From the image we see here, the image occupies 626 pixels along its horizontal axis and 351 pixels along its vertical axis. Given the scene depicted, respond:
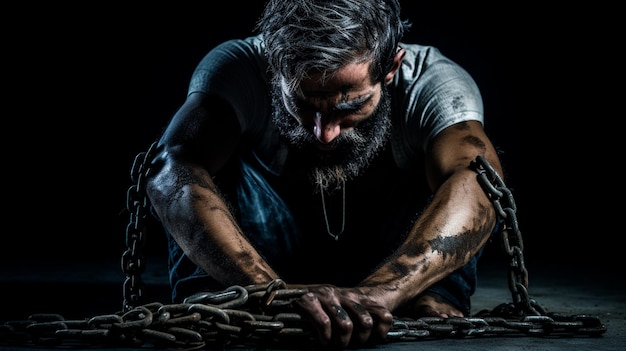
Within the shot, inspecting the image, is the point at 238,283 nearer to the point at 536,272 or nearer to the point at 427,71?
the point at 427,71

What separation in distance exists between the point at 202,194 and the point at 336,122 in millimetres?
478

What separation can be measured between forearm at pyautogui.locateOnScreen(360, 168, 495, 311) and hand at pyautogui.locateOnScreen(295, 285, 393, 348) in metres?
0.14

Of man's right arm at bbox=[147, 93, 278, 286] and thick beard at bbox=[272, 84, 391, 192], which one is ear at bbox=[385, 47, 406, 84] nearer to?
thick beard at bbox=[272, 84, 391, 192]

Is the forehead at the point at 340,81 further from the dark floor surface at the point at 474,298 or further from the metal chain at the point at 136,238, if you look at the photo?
the dark floor surface at the point at 474,298

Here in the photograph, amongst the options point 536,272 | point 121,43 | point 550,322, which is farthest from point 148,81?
point 550,322

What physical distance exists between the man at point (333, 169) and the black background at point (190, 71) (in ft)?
7.30

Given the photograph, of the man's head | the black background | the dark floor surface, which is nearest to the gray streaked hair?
the man's head

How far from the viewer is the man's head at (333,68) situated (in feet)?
7.86

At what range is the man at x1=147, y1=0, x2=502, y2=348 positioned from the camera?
2.21m

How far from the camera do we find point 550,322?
7.01 ft

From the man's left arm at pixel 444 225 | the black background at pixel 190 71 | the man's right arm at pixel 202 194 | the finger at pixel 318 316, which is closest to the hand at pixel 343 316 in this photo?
the finger at pixel 318 316

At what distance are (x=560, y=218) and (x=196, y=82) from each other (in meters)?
3.50

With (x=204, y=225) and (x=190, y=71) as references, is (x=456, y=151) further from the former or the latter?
(x=190, y=71)

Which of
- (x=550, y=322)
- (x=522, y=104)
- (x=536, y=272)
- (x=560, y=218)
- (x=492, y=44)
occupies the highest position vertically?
(x=492, y=44)
